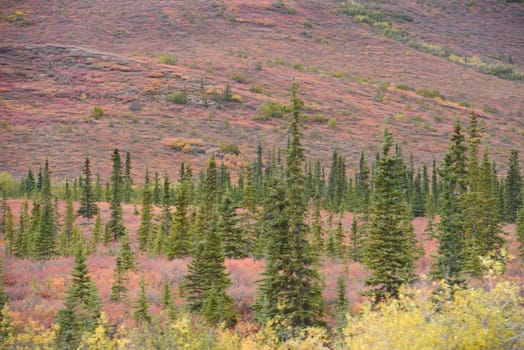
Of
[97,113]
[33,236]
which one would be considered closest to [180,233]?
[33,236]

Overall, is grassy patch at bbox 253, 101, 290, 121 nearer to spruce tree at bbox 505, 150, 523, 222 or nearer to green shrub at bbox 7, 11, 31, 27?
spruce tree at bbox 505, 150, 523, 222

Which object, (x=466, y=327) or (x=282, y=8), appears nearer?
(x=466, y=327)

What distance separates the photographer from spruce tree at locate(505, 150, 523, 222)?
54.8 m

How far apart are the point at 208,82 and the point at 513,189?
3018 inches

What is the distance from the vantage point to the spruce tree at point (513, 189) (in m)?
54.8

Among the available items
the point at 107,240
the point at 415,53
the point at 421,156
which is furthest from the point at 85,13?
the point at 107,240

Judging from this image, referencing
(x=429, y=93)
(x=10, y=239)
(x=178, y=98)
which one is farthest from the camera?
(x=429, y=93)

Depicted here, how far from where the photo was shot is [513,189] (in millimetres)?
55781

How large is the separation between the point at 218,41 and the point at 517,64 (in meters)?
112

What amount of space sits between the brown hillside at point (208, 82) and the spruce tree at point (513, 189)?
38.3 meters

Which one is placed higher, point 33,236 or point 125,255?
point 125,255

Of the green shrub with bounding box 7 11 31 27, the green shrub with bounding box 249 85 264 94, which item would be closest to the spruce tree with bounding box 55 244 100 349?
the green shrub with bounding box 249 85 264 94

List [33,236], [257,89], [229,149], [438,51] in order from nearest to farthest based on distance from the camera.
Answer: [33,236] → [229,149] → [257,89] → [438,51]

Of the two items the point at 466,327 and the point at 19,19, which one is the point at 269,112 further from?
the point at 466,327
